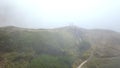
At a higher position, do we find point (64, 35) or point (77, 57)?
point (64, 35)

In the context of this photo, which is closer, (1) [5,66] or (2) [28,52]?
(1) [5,66]

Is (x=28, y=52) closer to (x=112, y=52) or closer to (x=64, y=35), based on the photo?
(x=64, y=35)

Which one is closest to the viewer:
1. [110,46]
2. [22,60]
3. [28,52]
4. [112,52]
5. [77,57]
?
[22,60]

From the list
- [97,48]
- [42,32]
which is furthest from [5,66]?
[97,48]

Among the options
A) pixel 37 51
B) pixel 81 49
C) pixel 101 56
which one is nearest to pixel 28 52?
pixel 37 51

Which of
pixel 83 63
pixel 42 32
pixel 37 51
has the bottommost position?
pixel 83 63

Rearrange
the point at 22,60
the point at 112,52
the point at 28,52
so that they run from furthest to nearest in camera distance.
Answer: the point at 112,52 < the point at 28,52 < the point at 22,60
